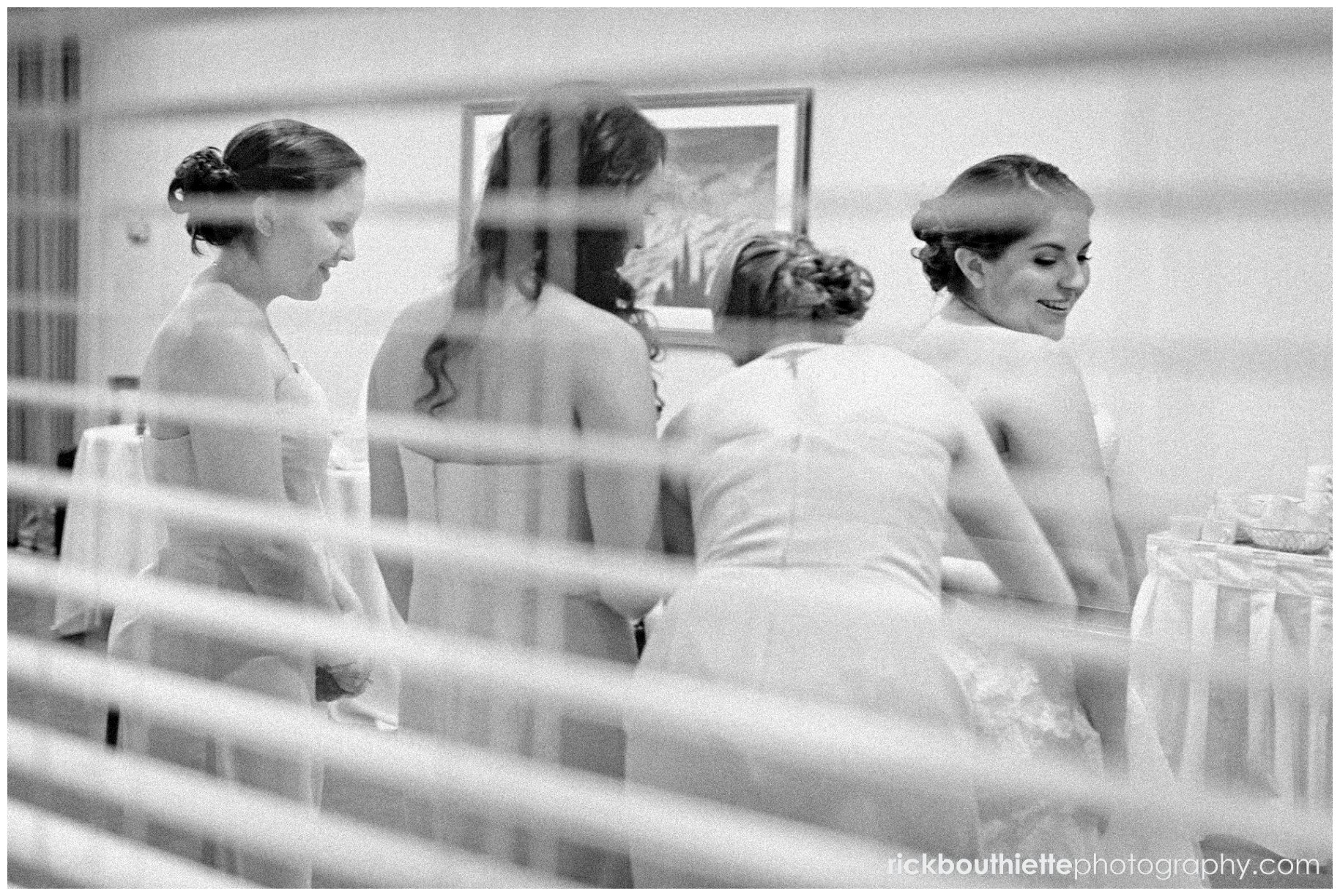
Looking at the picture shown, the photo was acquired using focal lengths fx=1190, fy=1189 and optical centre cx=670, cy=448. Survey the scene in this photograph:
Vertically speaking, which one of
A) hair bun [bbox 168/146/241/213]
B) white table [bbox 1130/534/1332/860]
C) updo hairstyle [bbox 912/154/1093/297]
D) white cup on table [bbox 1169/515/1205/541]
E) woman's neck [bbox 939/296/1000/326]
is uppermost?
hair bun [bbox 168/146/241/213]

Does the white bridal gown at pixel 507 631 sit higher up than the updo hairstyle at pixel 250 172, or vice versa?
the updo hairstyle at pixel 250 172

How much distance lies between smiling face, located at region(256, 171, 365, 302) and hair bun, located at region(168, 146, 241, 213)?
0.06m

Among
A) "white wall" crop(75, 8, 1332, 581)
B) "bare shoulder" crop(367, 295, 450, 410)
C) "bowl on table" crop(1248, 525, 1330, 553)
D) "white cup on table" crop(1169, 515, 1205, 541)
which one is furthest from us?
"bowl on table" crop(1248, 525, 1330, 553)

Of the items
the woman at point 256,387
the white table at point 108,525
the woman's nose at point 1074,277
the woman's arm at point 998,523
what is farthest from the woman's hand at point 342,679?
the woman's nose at point 1074,277

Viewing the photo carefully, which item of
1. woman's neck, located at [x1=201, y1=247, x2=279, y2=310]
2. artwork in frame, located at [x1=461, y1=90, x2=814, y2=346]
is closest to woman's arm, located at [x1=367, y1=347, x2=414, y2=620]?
woman's neck, located at [x1=201, y1=247, x2=279, y2=310]

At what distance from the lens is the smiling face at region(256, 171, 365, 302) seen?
97cm

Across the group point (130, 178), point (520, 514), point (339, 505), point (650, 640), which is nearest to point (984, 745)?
point (650, 640)

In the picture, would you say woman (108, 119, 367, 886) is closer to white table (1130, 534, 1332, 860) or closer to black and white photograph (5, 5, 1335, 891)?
black and white photograph (5, 5, 1335, 891)

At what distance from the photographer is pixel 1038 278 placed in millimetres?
779

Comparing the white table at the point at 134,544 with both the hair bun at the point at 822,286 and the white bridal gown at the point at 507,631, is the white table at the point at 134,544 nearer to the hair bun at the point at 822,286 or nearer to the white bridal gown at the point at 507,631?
the white bridal gown at the point at 507,631

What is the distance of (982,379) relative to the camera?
781mm

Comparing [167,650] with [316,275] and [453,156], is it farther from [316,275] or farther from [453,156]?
[453,156]

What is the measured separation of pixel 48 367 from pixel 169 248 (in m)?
0.23

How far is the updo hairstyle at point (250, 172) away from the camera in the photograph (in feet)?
3.21
